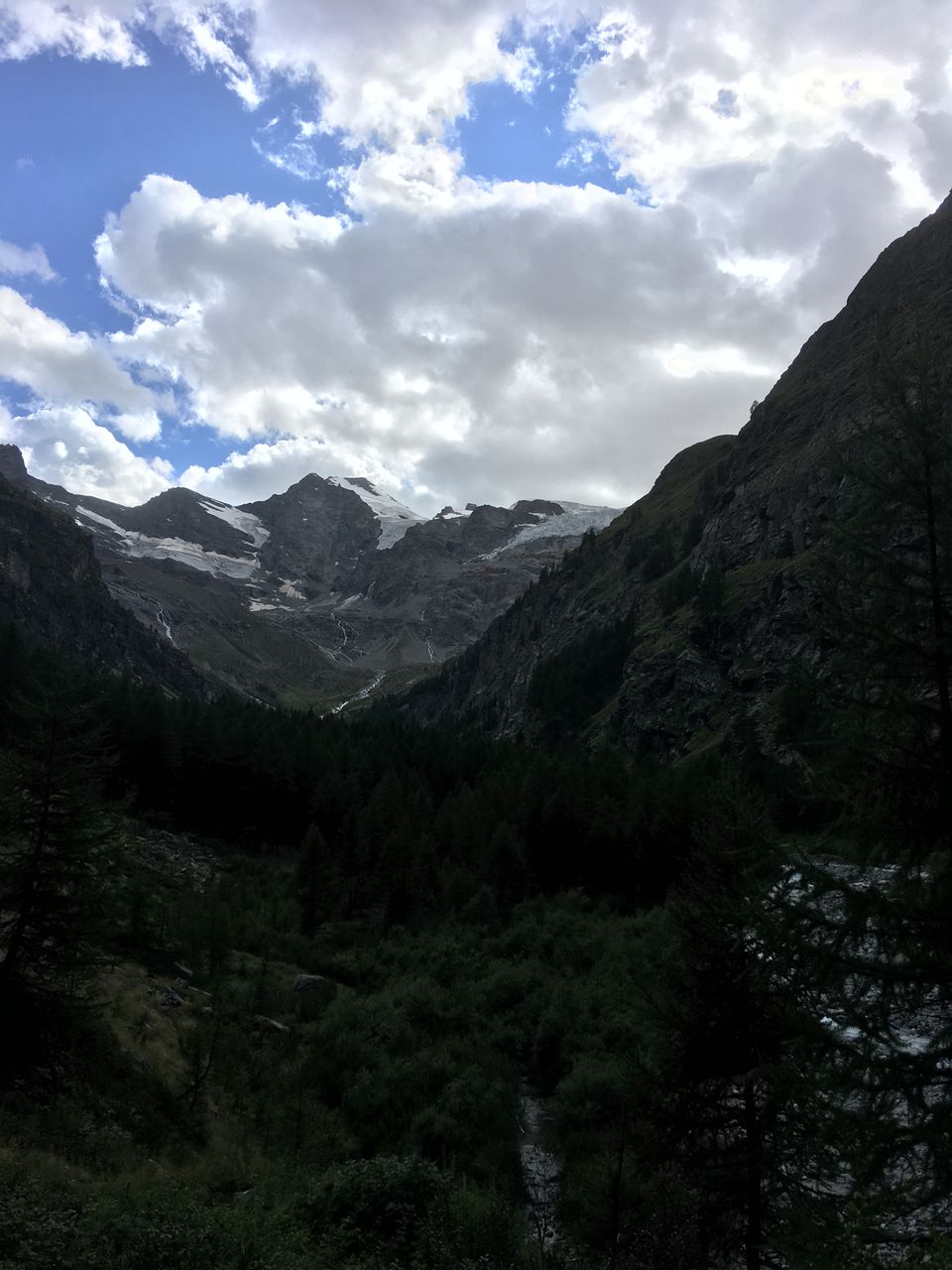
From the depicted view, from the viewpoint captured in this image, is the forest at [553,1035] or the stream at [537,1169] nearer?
the forest at [553,1035]

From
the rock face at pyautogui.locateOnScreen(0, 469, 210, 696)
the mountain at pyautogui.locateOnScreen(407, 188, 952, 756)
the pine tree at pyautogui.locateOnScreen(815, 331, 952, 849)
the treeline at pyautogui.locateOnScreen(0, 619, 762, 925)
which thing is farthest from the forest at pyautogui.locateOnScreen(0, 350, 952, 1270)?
the rock face at pyautogui.locateOnScreen(0, 469, 210, 696)

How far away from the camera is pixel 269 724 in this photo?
85812 millimetres

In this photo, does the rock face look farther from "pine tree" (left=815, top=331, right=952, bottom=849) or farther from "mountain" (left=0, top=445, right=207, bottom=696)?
"pine tree" (left=815, top=331, right=952, bottom=849)

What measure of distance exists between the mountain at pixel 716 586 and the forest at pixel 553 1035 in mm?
54400

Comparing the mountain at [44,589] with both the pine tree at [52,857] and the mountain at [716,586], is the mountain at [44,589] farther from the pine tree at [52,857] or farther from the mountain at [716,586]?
the pine tree at [52,857]

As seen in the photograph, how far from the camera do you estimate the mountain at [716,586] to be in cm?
9794

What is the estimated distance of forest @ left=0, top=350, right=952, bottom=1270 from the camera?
30.7 feet

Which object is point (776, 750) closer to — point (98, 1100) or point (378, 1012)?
point (378, 1012)

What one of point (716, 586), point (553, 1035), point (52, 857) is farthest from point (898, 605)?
point (716, 586)

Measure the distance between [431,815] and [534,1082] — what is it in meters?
35.7

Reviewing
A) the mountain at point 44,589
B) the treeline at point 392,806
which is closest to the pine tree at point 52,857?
the treeline at point 392,806

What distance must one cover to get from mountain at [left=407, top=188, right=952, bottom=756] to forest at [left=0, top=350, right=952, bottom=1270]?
178ft

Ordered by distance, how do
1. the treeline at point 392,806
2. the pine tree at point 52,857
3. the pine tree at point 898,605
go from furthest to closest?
the treeline at point 392,806 < the pine tree at point 52,857 < the pine tree at point 898,605

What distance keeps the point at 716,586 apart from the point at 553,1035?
290 ft
